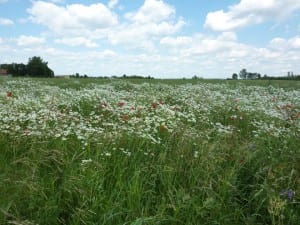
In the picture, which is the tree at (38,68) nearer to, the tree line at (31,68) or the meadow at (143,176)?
the tree line at (31,68)

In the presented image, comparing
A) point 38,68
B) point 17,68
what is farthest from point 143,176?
point 17,68

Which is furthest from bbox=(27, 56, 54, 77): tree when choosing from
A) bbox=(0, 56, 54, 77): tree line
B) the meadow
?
the meadow

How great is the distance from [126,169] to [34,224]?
1.42 m

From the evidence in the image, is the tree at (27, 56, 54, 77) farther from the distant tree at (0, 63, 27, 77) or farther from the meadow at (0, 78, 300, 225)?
the meadow at (0, 78, 300, 225)

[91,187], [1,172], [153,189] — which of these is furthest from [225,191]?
[1,172]

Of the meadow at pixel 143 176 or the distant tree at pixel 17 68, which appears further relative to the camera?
the distant tree at pixel 17 68

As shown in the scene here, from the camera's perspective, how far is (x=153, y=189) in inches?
153

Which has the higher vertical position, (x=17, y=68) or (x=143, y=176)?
(x=17, y=68)

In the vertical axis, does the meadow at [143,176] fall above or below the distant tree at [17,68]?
below

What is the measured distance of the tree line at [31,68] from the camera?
Answer: 81125 millimetres

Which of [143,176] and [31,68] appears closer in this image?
[143,176]

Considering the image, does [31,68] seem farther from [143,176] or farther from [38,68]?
[143,176]

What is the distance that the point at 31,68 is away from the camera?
81.6 metres

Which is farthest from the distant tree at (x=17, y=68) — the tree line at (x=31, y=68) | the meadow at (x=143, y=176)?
the meadow at (x=143, y=176)
